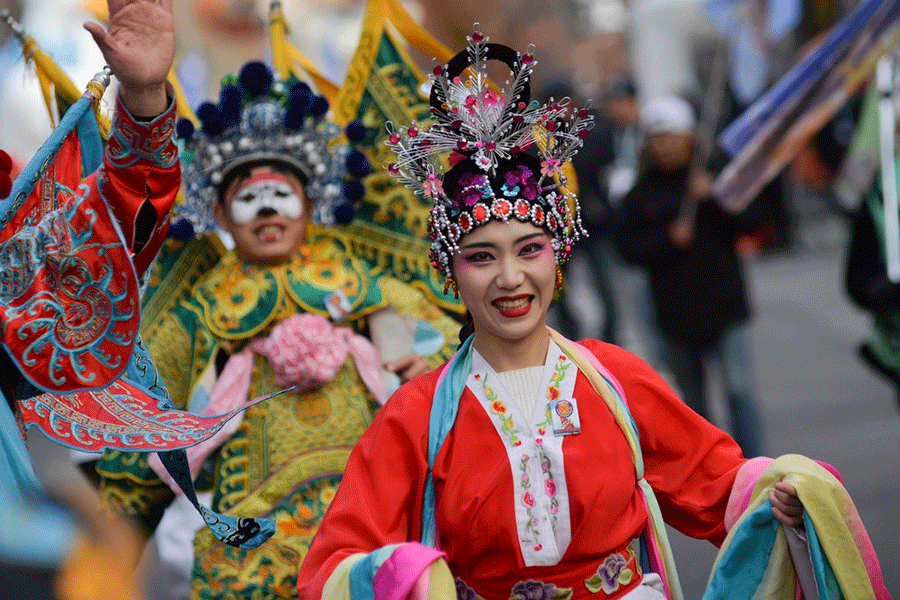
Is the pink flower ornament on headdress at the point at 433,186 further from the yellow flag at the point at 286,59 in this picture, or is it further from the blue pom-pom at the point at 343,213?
the yellow flag at the point at 286,59

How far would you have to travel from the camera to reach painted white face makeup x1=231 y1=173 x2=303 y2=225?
14.1 ft

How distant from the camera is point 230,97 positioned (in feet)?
14.3

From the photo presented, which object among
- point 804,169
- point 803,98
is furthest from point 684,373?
point 804,169

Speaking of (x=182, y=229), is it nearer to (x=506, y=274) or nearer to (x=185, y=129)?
(x=185, y=129)

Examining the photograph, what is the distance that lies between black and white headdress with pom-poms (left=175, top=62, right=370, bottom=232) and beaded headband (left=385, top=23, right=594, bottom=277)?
1.24m

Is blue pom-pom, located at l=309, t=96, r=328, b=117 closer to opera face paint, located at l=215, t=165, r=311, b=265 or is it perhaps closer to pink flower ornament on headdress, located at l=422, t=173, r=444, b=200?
opera face paint, located at l=215, t=165, r=311, b=265

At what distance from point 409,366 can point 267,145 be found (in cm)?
95

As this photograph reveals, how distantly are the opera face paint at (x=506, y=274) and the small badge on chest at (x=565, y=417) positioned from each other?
20cm

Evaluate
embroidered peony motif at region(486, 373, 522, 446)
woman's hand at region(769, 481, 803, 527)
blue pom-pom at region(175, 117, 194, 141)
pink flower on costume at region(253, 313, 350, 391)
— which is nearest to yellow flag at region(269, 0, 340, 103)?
blue pom-pom at region(175, 117, 194, 141)

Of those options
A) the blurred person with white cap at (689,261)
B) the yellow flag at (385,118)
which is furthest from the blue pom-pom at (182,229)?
the blurred person with white cap at (689,261)

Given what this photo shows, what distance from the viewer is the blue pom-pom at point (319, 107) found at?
4.42 meters

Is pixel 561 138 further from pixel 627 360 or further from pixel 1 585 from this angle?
pixel 1 585

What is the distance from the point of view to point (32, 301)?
2760 millimetres

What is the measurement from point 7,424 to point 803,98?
14.1ft
